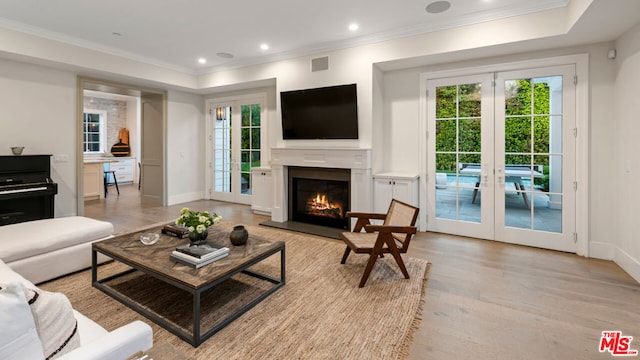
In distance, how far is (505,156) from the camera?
13.5 feet

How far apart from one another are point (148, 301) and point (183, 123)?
520 cm

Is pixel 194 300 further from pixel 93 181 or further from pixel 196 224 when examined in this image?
pixel 93 181

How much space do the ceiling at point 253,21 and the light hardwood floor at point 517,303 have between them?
2.53 metres

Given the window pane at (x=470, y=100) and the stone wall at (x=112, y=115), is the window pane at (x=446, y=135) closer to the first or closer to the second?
the window pane at (x=470, y=100)

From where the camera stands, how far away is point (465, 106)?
14.3ft

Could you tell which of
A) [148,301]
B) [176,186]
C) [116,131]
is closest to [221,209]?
[176,186]

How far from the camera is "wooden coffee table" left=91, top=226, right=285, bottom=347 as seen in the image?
2.01 meters

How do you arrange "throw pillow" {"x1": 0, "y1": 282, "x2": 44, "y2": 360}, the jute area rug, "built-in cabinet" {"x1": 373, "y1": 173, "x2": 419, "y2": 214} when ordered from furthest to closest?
"built-in cabinet" {"x1": 373, "y1": 173, "x2": 419, "y2": 214} < the jute area rug < "throw pillow" {"x1": 0, "y1": 282, "x2": 44, "y2": 360}

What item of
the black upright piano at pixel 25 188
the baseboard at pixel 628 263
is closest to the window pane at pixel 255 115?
the black upright piano at pixel 25 188

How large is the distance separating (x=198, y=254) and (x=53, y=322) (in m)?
1.26

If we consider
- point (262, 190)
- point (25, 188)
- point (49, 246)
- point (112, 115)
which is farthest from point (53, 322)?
point (112, 115)

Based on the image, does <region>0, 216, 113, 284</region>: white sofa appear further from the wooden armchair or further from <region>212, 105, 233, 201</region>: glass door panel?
<region>212, 105, 233, 201</region>: glass door panel

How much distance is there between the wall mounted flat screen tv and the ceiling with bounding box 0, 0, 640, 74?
0.69 meters

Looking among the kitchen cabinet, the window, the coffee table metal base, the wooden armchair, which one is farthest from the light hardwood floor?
the window
